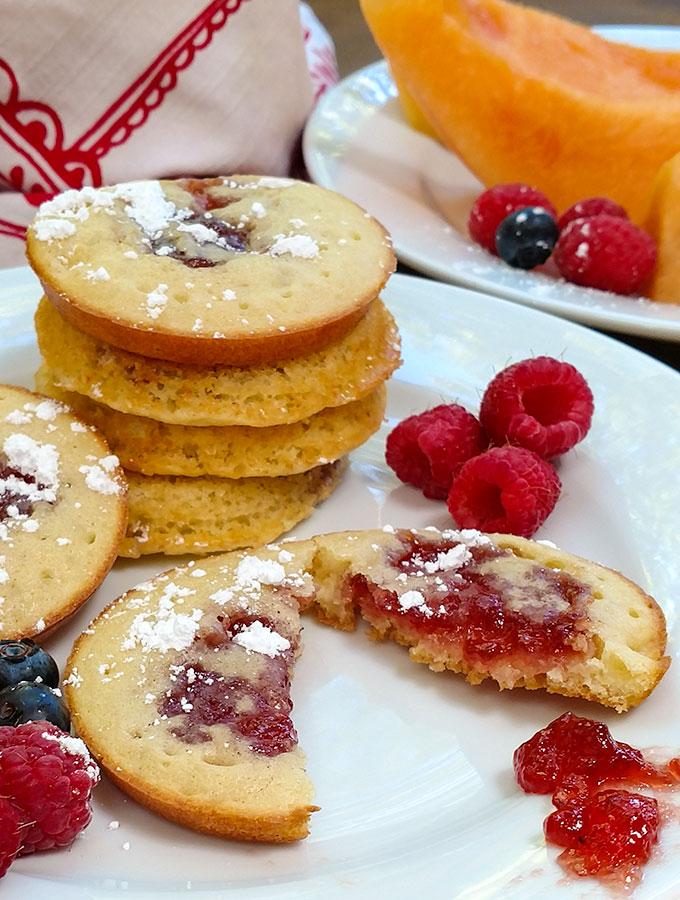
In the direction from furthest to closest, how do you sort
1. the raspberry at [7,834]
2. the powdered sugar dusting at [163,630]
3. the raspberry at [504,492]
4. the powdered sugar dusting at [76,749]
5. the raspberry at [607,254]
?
the raspberry at [607,254] < the raspberry at [504,492] < the powdered sugar dusting at [163,630] < the powdered sugar dusting at [76,749] < the raspberry at [7,834]

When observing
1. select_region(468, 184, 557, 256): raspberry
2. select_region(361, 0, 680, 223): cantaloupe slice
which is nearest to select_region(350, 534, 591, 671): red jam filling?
select_region(468, 184, 557, 256): raspberry

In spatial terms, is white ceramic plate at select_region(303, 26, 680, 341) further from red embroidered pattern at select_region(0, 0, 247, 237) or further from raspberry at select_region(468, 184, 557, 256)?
red embroidered pattern at select_region(0, 0, 247, 237)

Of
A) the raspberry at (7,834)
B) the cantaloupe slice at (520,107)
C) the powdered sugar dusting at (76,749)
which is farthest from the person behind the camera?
the cantaloupe slice at (520,107)

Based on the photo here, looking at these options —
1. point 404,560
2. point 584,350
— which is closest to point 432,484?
point 404,560

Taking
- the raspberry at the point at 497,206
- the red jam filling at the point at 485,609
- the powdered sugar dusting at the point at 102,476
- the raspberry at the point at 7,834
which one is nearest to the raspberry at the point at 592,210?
the raspberry at the point at 497,206

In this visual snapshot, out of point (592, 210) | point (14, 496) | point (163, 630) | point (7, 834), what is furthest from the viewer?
point (592, 210)

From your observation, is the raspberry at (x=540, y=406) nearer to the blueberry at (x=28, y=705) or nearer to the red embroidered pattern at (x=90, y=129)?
the blueberry at (x=28, y=705)

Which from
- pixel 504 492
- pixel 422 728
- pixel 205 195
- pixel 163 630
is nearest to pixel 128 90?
pixel 205 195

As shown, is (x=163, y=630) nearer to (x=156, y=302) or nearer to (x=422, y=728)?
(x=422, y=728)
